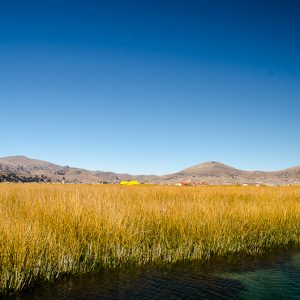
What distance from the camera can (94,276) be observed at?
625cm

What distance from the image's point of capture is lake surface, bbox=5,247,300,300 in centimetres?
552

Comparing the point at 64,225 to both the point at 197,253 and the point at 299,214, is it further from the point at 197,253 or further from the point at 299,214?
the point at 299,214

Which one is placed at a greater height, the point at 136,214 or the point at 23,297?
the point at 136,214

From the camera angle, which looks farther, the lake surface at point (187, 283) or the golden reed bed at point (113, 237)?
the golden reed bed at point (113, 237)

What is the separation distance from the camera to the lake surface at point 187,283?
552cm

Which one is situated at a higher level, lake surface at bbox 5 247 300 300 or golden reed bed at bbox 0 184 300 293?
golden reed bed at bbox 0 184 300 293

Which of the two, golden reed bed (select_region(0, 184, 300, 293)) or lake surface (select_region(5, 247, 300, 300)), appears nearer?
lake surface (select_region(5, 247, 300, 300))

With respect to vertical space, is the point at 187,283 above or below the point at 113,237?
below

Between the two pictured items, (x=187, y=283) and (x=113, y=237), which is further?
(x=113, y=237)

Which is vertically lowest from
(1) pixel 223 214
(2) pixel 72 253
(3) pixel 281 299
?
(3) pixel 281 299

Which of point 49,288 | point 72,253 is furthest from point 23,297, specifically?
point 72,253

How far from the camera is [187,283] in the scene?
6.14m

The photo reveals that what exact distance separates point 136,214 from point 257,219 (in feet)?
11.8

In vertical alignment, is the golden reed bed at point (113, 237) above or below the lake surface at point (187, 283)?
above
